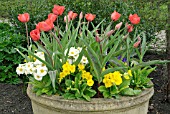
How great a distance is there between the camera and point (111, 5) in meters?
4.67

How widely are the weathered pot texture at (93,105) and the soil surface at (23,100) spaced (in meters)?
1.32

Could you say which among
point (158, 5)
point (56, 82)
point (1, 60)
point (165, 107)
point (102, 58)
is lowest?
point (165, 107)

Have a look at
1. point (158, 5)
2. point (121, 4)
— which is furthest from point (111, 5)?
point (158, 5)

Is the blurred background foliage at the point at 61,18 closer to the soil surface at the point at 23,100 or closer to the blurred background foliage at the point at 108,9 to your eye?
the blurred background foliage at the point at 108,9

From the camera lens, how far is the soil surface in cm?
394

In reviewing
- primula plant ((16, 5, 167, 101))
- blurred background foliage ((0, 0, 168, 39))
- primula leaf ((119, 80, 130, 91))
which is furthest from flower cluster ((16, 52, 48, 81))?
blurred background foliage ((0, 0, 168, 39))

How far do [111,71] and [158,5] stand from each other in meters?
1.41

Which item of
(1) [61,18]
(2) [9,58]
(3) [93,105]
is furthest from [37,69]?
(1) [61,18]

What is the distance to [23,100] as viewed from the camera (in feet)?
13.7

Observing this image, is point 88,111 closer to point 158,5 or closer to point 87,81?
point 87,81

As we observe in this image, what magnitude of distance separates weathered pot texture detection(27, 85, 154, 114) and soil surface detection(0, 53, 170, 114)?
1.32m

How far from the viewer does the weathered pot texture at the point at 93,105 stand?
8.29ft

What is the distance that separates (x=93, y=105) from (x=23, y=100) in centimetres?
185

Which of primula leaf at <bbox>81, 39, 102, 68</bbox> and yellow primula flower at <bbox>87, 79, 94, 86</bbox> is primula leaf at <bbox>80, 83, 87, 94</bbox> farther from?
primula leaf at <bbox>81, 39, 102, 68</bbox>
